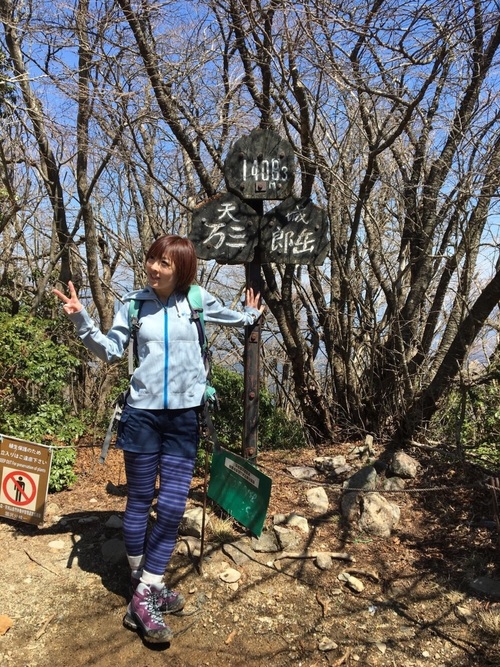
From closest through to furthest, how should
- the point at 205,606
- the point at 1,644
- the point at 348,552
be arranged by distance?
1. the point at 1,644
2. the point at 205,606
3. the point at 348,552

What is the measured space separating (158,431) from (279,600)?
1.25 metres

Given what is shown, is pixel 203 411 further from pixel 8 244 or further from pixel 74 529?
pixel 8 244

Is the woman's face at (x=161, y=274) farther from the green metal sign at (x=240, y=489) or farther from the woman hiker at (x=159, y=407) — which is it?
the green metal sign at (x=240, y=489)

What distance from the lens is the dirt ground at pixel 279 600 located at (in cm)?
243

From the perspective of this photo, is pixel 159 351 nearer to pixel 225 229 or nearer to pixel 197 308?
pixel 197 308

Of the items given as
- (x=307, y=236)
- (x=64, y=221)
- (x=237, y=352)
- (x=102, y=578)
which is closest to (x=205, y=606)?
(x=102, y=578)

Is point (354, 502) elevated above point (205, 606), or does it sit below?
above

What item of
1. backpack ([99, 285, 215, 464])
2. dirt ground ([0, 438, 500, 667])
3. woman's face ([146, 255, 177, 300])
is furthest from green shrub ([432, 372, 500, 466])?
woman's face ([146, 255, 177, 300])

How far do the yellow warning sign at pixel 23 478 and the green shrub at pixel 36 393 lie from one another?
73 centimetres

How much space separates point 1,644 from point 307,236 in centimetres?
295

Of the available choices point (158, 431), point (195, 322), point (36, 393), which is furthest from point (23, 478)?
Result: point (195, 322)

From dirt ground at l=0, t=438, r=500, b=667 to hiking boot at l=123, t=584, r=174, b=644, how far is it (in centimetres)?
6

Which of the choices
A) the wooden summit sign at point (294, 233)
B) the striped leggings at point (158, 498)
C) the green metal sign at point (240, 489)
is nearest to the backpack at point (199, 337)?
the striped leggings at point (158, 498)

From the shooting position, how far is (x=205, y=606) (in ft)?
9.03
